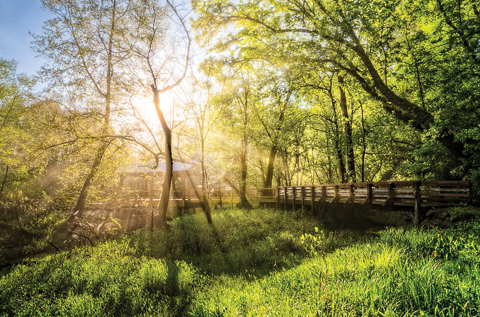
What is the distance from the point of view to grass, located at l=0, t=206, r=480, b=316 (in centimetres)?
255

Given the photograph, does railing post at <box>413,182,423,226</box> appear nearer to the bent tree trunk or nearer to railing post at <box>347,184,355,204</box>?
railing post at <box>347,184,355,204</box>

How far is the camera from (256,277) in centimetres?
666

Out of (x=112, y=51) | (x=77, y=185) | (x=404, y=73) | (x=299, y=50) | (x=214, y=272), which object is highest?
(x=112, y=51)

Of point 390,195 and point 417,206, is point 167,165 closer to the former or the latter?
point 390,195

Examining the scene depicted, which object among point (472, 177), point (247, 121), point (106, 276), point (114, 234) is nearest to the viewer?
point (106, 276)

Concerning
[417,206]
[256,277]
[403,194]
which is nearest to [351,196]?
[403,194]

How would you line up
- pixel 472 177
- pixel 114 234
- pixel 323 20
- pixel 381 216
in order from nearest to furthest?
pixel 472 177 < pixel 323 20 < pixel 114 234 < pixel 381 216

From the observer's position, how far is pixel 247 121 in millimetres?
20219

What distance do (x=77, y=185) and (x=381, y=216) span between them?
1731 centimetres

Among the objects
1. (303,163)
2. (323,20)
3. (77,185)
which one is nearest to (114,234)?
(77,185)

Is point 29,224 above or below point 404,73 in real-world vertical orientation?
below

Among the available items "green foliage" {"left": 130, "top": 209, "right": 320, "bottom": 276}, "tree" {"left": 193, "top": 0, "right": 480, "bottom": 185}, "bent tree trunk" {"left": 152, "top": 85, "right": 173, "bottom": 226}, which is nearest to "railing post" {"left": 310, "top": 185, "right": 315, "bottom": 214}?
"green foliage" {"left": 130, "top": 209, "right": 320, "bottom": 276}

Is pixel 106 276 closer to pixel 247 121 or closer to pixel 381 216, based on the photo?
pixel 381 216

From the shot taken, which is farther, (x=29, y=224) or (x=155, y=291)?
(x=29, y=224)
